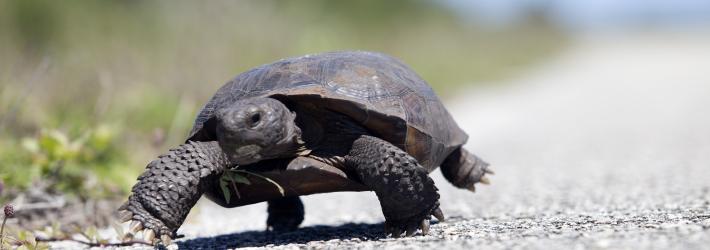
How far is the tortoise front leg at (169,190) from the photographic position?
350 centimetres

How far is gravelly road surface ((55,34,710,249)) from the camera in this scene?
3.30 m

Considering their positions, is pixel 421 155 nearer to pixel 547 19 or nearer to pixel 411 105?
pixel 411 105

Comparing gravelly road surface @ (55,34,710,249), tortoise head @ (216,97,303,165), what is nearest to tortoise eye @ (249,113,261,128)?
tortoise head @ (216,97,303,165)

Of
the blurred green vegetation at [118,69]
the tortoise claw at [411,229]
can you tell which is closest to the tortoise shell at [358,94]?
the tortoise claw at [411,229]

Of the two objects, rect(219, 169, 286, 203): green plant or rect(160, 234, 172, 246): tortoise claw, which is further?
rect(219, 169, 286, 203): green plant

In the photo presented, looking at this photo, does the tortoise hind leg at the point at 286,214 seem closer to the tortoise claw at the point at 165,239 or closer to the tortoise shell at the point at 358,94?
the tortoise shell at the point at 358,94

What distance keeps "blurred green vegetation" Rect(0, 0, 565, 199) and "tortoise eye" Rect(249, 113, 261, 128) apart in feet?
5.38

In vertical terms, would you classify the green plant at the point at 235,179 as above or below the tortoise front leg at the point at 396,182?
above

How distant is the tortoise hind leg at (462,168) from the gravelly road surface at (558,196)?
20 cm

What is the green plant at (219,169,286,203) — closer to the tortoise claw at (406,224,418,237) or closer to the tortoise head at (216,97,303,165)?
the tortoise head at (216,97,303,165)

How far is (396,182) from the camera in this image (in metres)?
3.64

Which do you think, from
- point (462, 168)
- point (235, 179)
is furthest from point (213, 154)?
point (462, 168)

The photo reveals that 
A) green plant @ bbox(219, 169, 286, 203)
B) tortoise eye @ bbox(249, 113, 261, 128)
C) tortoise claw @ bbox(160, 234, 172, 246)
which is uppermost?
tortoise eye @ bbox(249, 113, 261, 128)

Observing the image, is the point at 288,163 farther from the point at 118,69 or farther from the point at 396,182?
the point at 118,69
